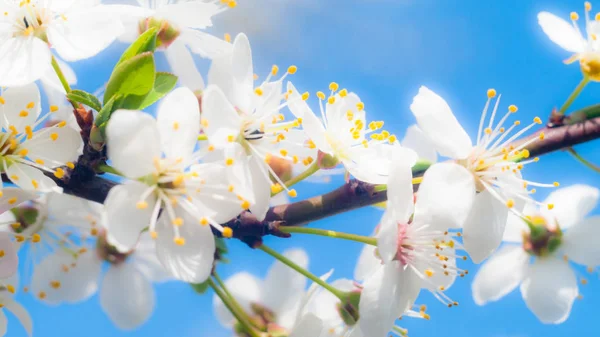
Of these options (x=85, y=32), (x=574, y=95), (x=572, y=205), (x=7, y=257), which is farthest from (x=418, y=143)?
(x=7, y=257)

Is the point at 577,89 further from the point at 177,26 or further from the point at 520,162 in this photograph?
the point at 177,26

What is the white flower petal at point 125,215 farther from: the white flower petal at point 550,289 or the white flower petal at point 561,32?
the white flower petal at point 550,289

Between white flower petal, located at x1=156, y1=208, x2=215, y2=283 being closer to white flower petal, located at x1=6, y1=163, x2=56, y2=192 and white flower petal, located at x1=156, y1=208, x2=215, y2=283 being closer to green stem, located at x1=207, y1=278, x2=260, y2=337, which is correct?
white flower petal, located at x1=6, y1=163, x2=56, y2=192

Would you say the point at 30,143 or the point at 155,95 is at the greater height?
the point at 155,95

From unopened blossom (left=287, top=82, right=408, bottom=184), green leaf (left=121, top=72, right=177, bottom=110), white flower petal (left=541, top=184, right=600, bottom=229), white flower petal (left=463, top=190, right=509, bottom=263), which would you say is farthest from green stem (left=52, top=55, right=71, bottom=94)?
white flower petal (left=541, top=184, right=600, bottom=229)

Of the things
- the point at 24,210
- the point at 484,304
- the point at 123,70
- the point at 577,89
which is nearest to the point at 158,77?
the point at 123,70

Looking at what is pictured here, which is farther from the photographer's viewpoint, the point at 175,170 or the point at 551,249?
the point at 551,249

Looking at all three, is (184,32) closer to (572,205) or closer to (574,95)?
(574,95)
